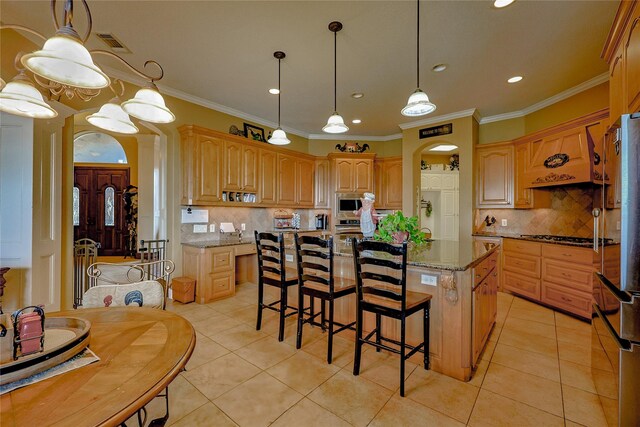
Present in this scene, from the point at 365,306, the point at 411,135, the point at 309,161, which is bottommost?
the point at 365,306

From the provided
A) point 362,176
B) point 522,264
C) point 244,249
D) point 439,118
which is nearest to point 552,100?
point 439,118

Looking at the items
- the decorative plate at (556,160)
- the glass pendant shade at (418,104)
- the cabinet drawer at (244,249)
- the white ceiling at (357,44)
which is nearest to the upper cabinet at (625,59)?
the white ceiling at (357,44)

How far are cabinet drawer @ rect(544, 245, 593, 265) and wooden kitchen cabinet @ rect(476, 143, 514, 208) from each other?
1149 mm

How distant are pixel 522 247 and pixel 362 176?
123 inches

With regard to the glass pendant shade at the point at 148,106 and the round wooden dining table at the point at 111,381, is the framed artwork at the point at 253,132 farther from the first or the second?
the round wooden dining table at the point at 111,381

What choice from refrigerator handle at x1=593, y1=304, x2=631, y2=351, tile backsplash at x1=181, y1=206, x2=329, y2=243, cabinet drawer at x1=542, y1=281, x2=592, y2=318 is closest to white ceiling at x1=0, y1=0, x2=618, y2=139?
tile backsplash at x1=181, y1=206, x2=329, y2=243

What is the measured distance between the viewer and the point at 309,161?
592 centimetres

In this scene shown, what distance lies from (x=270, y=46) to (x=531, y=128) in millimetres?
4419

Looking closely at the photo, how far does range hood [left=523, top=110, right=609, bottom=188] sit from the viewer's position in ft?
11.0

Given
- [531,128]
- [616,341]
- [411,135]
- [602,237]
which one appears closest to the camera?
[616,341]

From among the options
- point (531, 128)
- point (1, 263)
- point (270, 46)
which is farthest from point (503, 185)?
point (1, 263)

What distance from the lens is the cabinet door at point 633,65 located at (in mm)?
1739

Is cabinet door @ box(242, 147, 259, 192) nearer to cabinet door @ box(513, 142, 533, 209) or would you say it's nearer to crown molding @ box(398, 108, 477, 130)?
crown molding @ box(398, 108, 477, 130)

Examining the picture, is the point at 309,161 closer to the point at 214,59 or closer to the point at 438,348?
the point at 214,59
